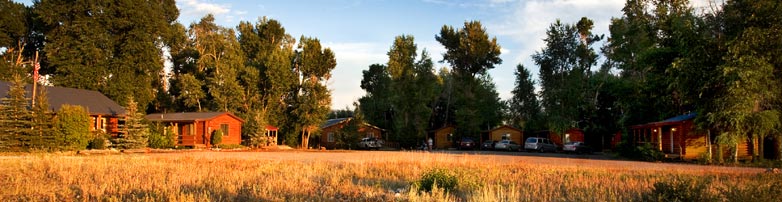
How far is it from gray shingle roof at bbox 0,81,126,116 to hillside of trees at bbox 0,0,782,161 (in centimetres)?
280

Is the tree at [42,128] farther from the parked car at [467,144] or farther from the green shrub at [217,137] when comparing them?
the parked car at [467,144]

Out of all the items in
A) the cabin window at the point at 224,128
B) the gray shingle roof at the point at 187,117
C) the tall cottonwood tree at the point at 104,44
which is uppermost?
the tall cottonwood tree at the point at 104,44

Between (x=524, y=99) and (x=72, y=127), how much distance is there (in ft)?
148

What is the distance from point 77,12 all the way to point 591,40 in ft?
160

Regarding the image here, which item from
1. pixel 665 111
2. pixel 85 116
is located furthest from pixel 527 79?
pixel 85 116

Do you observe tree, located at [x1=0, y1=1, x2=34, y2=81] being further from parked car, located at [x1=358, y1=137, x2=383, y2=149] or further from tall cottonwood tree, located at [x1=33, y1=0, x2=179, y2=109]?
parked car, located at [x1=358, y1=137, x2=383, y2=149]

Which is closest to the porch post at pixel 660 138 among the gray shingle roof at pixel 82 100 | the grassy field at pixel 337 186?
the grassy field at pixel 337 186

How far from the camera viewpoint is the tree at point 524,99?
206 ft

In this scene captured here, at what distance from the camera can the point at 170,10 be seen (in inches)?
2327

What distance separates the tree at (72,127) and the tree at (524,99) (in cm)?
4249

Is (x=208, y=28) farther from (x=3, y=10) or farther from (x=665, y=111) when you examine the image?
(x=665, y=111)

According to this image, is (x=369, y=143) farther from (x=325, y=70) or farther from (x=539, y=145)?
(x=539, y=145)

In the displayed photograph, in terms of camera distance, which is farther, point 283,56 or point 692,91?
point 283,56

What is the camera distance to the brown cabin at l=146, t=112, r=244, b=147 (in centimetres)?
4516
